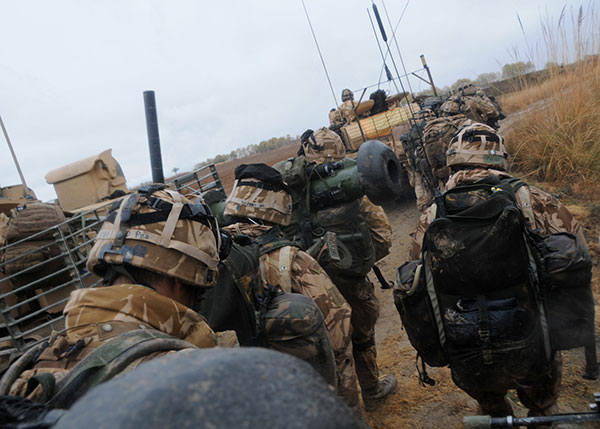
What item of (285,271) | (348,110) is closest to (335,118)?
(348,110)

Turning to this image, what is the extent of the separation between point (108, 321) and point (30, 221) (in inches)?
142

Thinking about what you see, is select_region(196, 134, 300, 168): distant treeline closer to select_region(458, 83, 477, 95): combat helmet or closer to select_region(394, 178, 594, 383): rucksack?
select_region(458, 83, 477, 95): combat helmet

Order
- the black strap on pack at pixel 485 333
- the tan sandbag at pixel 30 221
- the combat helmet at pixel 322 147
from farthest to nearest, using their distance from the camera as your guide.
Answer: the combat helmet at pixel 322 147 → the tan sandbag at pixel 30 221 → the black strap on pack at pixel 485 333

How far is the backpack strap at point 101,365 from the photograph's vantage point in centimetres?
84

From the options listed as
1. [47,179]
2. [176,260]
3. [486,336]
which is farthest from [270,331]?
[47,179]

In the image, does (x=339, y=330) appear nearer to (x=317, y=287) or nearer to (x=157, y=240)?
(x=317, y=287)

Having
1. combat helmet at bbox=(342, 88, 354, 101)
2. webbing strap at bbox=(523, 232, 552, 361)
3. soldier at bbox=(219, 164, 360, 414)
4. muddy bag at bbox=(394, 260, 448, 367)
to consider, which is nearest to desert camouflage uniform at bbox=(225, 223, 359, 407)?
soldier at bbox=(219, 164, 360, 414)

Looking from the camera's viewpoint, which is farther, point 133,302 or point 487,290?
point 487,290

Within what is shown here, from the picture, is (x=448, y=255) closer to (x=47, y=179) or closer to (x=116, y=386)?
(x=116, y=386)

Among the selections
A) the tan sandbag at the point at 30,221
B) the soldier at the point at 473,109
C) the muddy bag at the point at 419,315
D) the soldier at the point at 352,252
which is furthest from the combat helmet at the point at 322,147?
the soldier at the point at 473,109

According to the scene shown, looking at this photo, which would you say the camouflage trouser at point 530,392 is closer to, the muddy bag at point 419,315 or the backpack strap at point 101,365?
the muddy bag at point 419,315

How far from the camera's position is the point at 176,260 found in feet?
4.79

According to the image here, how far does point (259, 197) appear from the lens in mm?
2764

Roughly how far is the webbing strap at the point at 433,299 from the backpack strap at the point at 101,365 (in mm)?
1524
